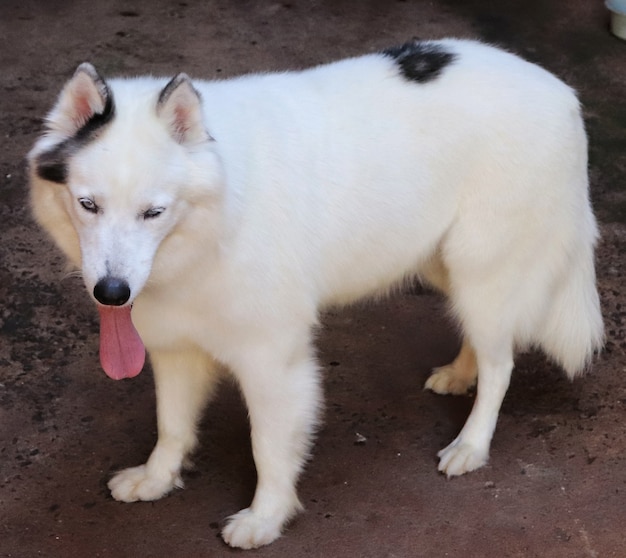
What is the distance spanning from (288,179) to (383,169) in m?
0.41

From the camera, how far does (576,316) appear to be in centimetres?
439

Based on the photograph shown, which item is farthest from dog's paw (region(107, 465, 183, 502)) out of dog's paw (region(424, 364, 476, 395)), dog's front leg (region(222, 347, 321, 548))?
dog's paw (region(424, 364, 476, 395))

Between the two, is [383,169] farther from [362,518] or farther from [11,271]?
[11,271]

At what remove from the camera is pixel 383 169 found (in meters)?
3.78

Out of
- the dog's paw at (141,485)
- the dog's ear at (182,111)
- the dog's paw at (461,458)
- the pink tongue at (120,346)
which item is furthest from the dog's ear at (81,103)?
the dog's paw at (461,458)

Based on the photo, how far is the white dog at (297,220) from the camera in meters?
3.12

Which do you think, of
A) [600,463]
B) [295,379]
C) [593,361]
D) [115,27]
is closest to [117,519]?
[295,379]

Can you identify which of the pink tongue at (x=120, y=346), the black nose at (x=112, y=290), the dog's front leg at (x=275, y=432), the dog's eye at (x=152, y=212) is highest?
the dog's eye at (x=152, y=212)

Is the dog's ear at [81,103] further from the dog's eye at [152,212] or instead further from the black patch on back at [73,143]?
the dog's eye at [152,212]

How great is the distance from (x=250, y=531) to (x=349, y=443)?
2.34ft

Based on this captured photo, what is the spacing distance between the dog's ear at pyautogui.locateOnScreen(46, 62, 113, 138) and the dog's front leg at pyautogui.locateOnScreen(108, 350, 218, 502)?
112 cm

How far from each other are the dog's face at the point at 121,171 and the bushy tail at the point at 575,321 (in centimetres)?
184

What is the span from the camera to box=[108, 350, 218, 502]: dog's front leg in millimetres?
4008

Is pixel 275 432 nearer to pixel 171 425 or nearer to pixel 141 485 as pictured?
pixel 171 425
